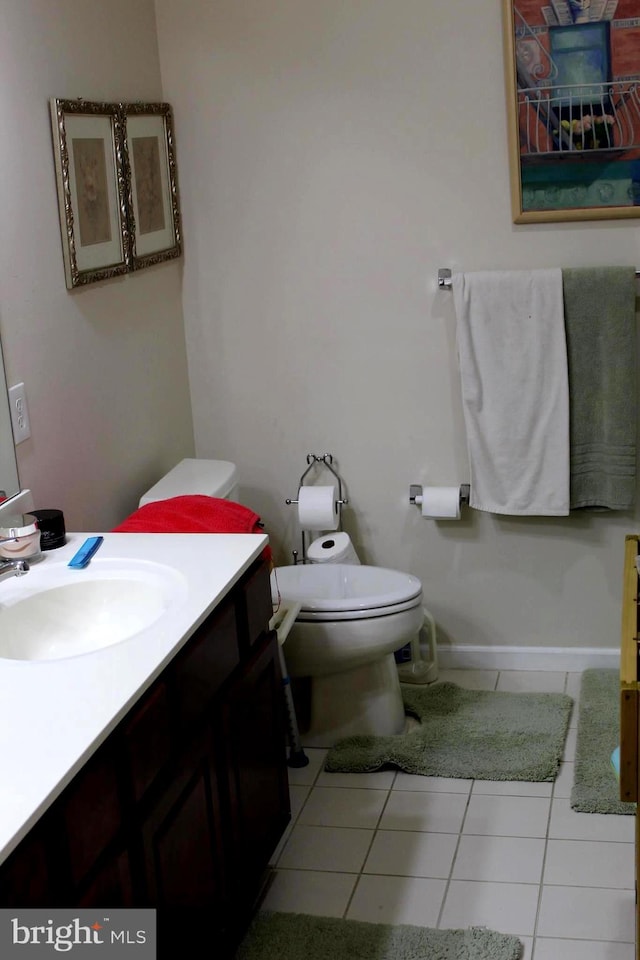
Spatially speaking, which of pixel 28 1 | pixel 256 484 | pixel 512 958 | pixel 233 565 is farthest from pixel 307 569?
pixel 28 1

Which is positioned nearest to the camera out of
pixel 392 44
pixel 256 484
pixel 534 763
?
pixel 534 763

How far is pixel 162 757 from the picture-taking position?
1.78 metres

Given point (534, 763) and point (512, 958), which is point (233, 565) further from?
point (534, 763)

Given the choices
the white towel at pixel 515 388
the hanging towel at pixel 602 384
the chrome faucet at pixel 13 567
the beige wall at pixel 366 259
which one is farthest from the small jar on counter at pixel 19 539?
the hanging towel at pixel 602 384

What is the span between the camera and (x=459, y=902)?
233cm

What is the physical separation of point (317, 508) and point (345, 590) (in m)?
0.26

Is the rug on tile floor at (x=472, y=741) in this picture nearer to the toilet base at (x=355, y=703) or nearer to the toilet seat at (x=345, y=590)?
the toilet base at (x=355, y=703)

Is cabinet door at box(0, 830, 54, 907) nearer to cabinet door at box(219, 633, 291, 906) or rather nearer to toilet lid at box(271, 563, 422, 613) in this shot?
cabinet door at box(219, 633, 291, 906)

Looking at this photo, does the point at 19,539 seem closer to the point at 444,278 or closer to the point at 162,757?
the point at 162,757

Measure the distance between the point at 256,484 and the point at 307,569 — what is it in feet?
1.34

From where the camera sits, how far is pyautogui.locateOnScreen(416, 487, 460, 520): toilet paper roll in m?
3.21

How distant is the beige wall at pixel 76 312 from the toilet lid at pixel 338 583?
470 millimetres

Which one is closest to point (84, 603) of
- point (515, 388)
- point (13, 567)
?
point (13, 567)

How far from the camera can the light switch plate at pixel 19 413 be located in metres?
2.31
